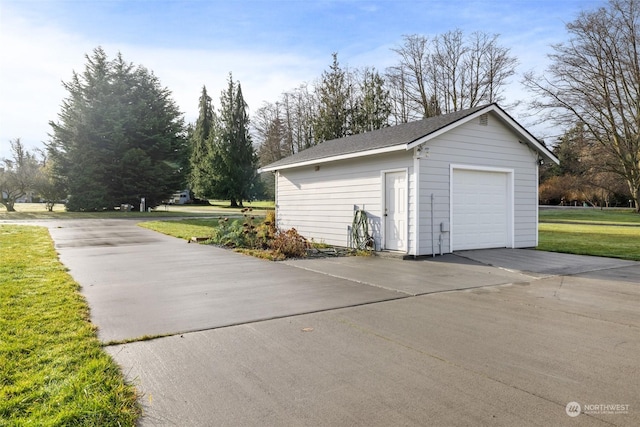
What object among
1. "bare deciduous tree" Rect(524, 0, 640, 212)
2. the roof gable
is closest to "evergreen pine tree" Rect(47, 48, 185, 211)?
the roof gable

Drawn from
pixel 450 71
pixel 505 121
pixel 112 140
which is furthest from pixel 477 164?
pixel 112 140

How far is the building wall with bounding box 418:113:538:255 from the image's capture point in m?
9.64

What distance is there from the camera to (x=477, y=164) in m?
10.5

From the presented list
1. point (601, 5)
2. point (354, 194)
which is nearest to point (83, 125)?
point (354, 194)

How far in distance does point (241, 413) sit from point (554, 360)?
2551mm

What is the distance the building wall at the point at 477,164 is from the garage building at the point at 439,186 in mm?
24

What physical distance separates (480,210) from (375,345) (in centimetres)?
799

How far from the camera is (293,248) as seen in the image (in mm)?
9914

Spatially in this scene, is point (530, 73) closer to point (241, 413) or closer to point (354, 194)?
point (354, 194)

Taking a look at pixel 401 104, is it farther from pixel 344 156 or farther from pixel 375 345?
pixel 375 345

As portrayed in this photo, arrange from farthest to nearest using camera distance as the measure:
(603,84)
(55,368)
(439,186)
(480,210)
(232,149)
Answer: (232,149) → (603,84) → (480,210) → (439,186) → (55,368)

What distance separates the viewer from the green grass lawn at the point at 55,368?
96.0 inches

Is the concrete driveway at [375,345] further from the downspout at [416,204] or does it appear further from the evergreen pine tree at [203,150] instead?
the evergreen pine tree at [203,150]

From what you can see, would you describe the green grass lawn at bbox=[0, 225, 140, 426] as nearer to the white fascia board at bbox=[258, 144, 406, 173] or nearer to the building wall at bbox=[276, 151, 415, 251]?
the white fascia board at bbox=[258, 144, 406, 173]
